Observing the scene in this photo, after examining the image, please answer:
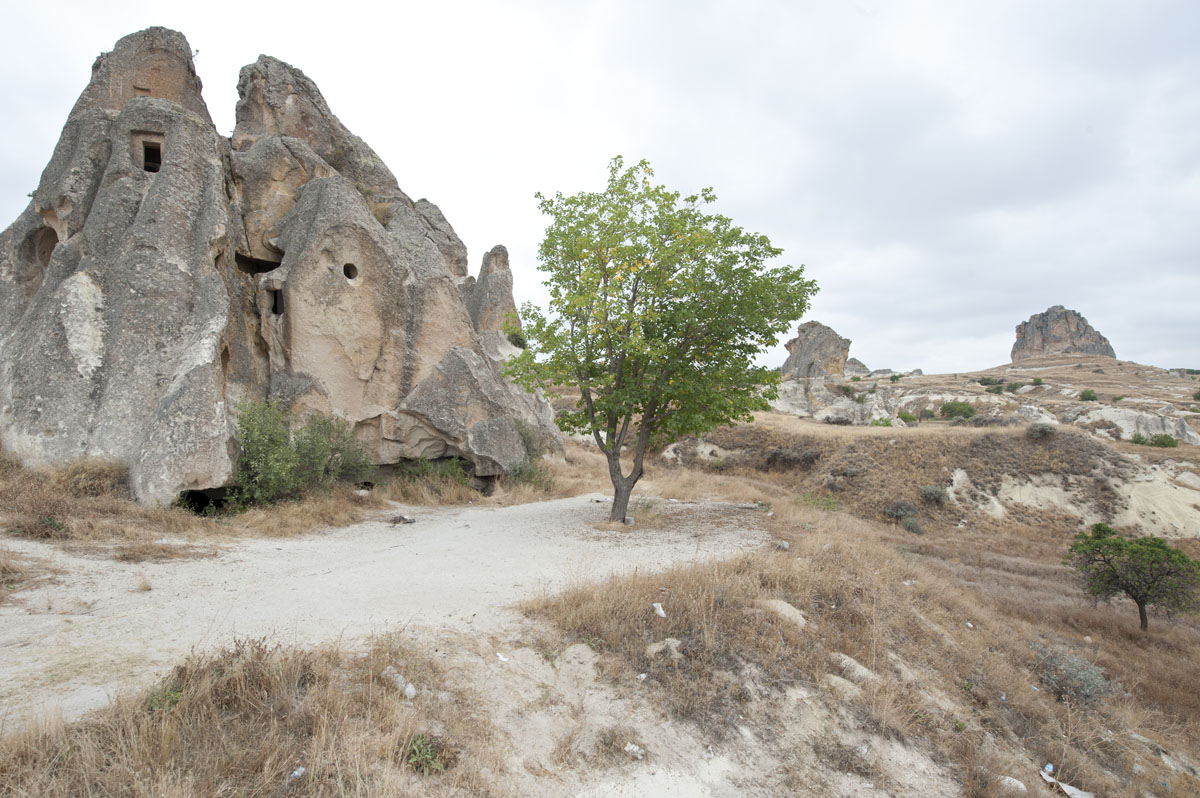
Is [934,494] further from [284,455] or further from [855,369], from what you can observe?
[855,369]

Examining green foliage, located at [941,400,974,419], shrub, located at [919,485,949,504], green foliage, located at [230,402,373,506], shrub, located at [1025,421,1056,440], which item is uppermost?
green foliage, located at [941,400,974,419]

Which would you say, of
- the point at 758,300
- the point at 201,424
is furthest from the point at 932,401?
the point at 201,424

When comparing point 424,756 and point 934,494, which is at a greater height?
point 424,756

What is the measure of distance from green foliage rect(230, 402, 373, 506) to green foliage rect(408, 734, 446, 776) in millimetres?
8338

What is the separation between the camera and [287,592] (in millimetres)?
6258

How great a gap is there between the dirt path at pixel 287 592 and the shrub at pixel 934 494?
52.6ft

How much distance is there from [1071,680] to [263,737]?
30.6 feet

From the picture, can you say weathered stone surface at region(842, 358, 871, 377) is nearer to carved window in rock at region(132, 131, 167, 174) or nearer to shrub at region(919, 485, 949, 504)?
shrub at region(919, 485, 949, 504)

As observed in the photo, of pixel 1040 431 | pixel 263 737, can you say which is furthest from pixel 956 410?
pixel 263 737

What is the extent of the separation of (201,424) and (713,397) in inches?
367

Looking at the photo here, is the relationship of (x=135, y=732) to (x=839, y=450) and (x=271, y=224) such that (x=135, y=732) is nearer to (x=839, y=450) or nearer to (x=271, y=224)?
(x=271, y=224)

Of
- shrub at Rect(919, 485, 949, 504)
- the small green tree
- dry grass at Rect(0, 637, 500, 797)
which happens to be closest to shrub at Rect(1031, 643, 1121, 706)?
the small green tree

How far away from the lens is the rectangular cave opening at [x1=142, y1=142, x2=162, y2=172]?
42.4 feet

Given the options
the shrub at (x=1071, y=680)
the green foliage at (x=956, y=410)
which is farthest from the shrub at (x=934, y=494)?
the green foliage at (x=956, y=410)
